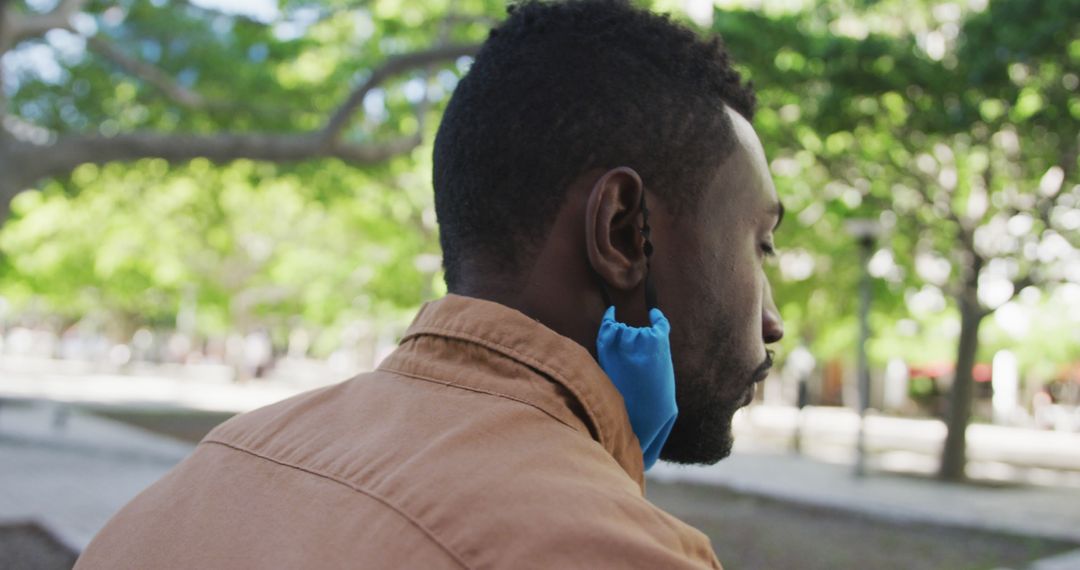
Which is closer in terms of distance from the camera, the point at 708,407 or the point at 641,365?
the point at 641,365

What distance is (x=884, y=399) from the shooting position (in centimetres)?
4381

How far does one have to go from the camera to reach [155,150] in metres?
9.84

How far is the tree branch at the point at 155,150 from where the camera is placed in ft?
31.8

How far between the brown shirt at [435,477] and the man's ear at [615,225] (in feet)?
0.49

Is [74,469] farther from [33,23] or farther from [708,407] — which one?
[708,407]

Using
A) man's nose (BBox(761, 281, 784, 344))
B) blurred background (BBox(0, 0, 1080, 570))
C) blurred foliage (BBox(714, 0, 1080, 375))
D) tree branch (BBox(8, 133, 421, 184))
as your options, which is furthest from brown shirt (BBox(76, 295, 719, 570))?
blurred foliage (BBox(714, 0, 1080, 375))

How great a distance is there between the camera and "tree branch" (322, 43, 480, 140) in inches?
384

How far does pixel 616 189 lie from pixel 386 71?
8.73m

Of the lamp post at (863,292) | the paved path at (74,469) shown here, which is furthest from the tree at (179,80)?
the lamp post at (863,292)

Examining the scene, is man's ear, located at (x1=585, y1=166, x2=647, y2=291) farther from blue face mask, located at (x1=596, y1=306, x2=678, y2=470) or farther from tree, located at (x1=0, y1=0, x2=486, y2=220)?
tree, located at (x1=0, y1=0, x2=486, y2=220)

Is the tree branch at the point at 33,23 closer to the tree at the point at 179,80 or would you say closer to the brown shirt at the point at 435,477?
the tree at the point at 179,80

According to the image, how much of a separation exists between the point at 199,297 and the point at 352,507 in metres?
40.4

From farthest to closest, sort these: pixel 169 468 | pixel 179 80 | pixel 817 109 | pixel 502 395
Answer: pixel 179 80, pixel 817 109, pixel 169 468, pixel 502 395

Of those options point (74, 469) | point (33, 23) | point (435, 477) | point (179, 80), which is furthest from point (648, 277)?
point (179, 80)
